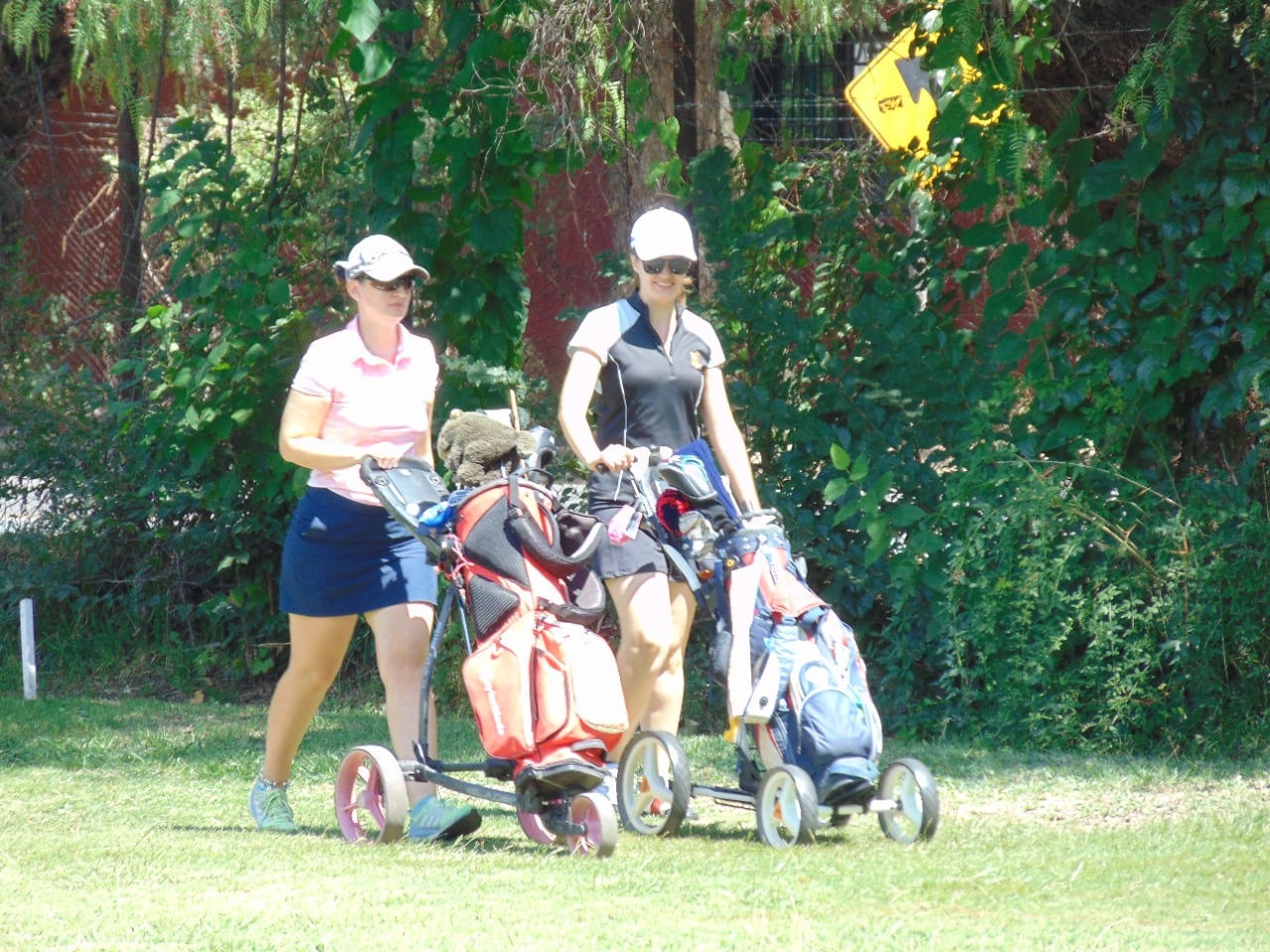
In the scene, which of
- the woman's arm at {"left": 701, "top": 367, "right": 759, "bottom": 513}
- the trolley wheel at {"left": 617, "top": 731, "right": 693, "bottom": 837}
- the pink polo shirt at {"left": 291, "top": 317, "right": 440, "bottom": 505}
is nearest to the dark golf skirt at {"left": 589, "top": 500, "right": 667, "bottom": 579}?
the woman's arm at {"left": 701, "top": 367, "right": 759, "bottom": 513}

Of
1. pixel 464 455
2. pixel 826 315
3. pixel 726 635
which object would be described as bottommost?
pixel 726 635

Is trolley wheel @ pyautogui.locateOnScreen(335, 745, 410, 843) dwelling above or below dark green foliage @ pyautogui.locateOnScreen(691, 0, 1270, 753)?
below

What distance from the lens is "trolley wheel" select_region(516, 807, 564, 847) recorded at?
215 inches

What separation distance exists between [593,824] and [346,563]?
1.23m

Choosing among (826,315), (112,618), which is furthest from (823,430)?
(112,618)

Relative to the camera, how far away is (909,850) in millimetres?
5234

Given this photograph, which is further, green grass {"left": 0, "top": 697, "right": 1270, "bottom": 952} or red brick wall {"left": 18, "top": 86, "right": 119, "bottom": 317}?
red brick wall {"left": 18, "top": 86, "right": 119, "bottom": 317}

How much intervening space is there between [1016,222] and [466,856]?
13.2ft

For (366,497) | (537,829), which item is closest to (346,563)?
(366,497)

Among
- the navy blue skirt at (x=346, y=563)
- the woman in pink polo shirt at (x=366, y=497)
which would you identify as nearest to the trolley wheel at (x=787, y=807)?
the woman in pink polo shirt at (x=366, y=497)

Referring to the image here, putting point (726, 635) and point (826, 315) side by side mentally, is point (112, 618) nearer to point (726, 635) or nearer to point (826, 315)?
point (826, 315)

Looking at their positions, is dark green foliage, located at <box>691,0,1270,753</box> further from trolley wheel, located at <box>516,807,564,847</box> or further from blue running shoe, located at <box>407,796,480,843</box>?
blue running shoe, located at <box>407,796,480,843</box>

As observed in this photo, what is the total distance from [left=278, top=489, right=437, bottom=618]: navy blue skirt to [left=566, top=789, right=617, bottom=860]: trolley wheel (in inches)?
38.4

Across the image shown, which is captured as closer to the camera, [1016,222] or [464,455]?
[464,455]
